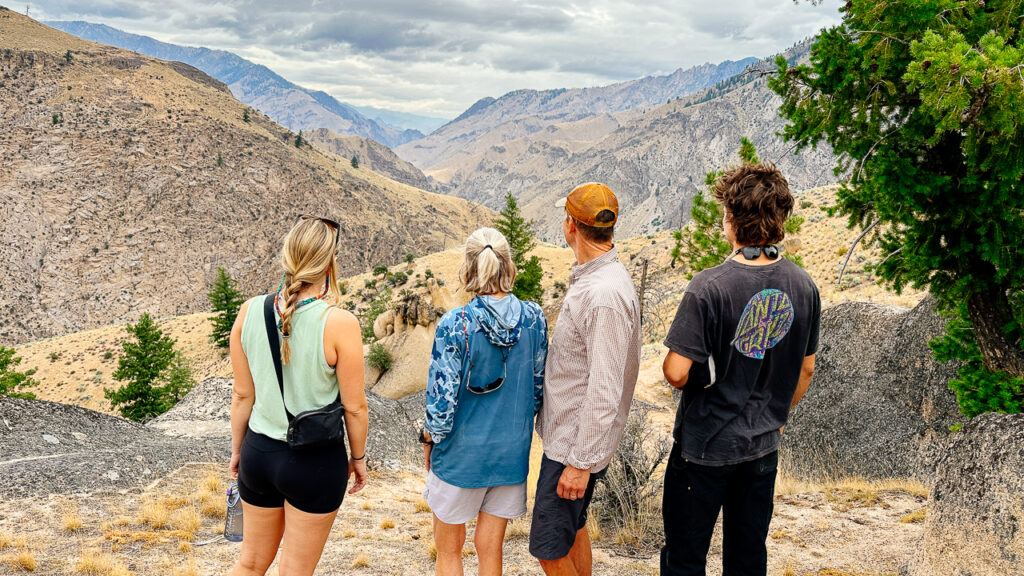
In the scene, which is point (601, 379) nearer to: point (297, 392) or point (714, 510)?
point (714, 510)

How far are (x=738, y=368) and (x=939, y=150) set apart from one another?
419cm

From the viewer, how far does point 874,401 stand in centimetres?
874

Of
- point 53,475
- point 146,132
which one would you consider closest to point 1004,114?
point 53,475

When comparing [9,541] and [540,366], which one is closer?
[540,366]

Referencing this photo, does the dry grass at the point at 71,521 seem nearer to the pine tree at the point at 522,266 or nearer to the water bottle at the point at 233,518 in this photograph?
the water bottle at the point at 233,518

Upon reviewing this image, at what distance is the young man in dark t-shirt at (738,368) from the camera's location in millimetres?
2623

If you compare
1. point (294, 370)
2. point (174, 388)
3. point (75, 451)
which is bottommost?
point (174, 388)

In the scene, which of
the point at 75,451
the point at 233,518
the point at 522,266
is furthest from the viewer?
the point at 522,266

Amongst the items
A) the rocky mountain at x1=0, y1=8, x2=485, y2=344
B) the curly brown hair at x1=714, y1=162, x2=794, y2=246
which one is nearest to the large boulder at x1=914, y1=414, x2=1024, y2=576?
the curly brown hair at x1=714, y1=162, x2=794, y2=246

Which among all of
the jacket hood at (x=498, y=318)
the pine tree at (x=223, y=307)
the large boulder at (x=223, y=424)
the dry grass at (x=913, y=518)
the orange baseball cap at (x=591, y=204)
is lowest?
the pine tree at (x=223, y=307)

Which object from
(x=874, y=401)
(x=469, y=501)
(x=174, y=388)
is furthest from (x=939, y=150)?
(x=174, y=388)

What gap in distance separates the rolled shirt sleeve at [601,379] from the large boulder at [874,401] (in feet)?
22.0

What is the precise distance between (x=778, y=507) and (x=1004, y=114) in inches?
171

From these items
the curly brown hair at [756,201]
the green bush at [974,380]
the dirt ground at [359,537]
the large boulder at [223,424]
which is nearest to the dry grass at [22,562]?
the dirt ground at [359,537]
